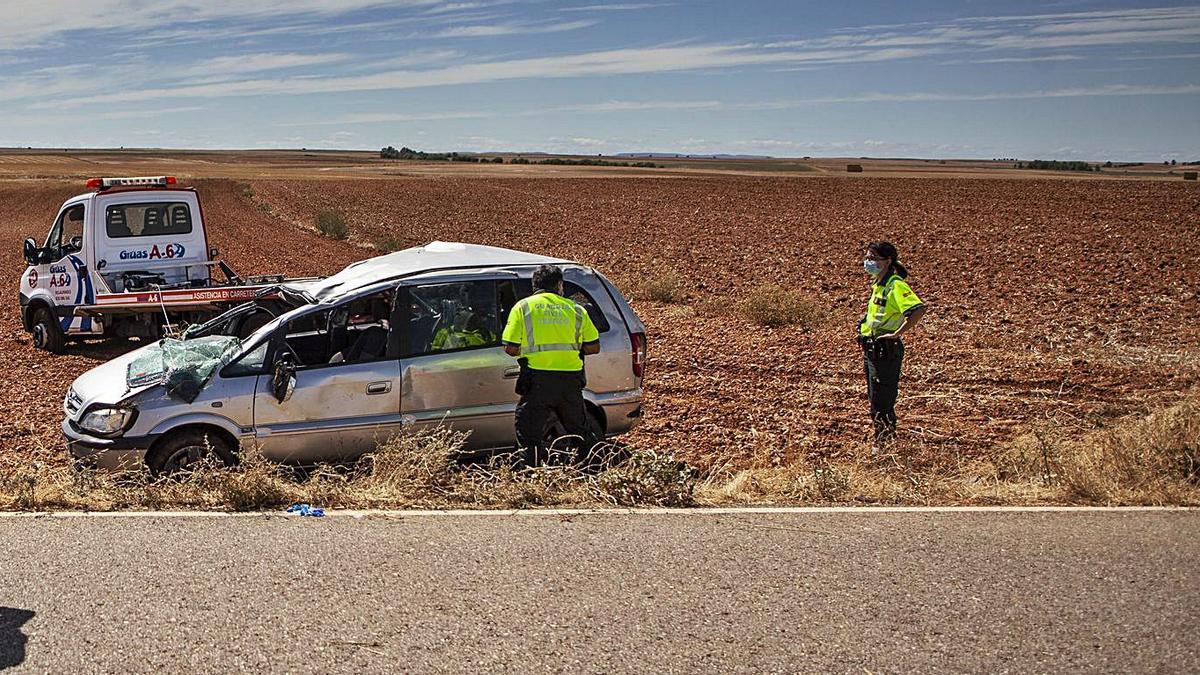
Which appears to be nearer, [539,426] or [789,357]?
[539,426]

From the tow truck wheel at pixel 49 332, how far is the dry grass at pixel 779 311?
9420mm

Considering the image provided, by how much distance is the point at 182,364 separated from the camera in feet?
26.4

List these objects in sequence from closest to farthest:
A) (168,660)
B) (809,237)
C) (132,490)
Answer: (168,660) < (132,490) < (809,237)

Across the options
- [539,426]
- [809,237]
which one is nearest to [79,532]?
[539,426]

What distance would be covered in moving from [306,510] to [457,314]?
2.50 meters

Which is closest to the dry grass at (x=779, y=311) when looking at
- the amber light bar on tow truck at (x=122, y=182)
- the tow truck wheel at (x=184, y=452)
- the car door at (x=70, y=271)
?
the amber light bar on tow truck at (x=122, y=182)

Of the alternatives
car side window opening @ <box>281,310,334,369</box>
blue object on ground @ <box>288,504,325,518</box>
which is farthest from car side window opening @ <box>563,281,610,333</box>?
blue object on ground @ <box>288,504,325,518</box>

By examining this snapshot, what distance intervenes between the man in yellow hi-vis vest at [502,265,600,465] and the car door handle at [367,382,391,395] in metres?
1.05

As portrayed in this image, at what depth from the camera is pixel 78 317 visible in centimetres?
1455

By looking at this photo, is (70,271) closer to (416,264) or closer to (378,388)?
(416,264)

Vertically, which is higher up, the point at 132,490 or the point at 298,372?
the point at 298,372

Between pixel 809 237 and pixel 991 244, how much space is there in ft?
20.6

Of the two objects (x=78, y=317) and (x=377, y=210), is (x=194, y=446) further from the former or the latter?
(x=377, y=210)

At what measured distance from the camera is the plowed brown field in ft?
35.1
